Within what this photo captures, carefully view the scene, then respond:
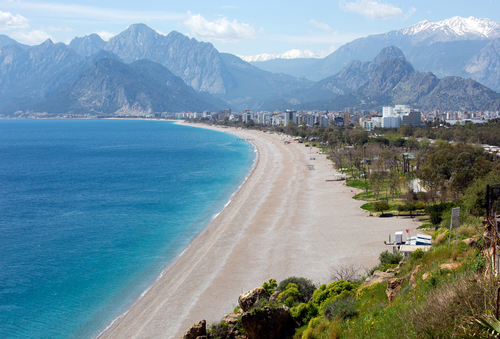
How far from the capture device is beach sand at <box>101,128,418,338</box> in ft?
63.5

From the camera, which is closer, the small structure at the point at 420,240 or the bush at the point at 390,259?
the bush at the point at 390,259

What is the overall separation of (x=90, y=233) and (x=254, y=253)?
1523 centimetres

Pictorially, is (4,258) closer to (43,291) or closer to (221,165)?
(43,291)

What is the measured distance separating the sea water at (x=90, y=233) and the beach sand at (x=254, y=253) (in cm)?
163

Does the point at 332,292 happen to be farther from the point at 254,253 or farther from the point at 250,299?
the point at 254,253

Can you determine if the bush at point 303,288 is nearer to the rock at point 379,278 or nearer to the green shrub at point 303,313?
the green shrub at point 303,313

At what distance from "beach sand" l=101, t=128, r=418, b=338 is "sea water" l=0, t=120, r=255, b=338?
1634mm

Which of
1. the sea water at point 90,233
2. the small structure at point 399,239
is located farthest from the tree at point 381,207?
the sea water at point 90,233

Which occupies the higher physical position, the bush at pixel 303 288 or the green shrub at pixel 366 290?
the green shrub at pixel 366 290

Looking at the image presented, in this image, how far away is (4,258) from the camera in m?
27.8

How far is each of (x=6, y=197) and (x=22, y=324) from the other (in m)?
35.3

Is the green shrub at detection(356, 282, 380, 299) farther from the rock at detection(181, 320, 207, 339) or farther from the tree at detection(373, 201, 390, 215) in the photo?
the tree at detection(373, 201, 390, 215)

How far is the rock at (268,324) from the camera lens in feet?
44.2

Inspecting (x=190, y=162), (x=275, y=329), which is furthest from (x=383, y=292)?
(x=190, y=162)
